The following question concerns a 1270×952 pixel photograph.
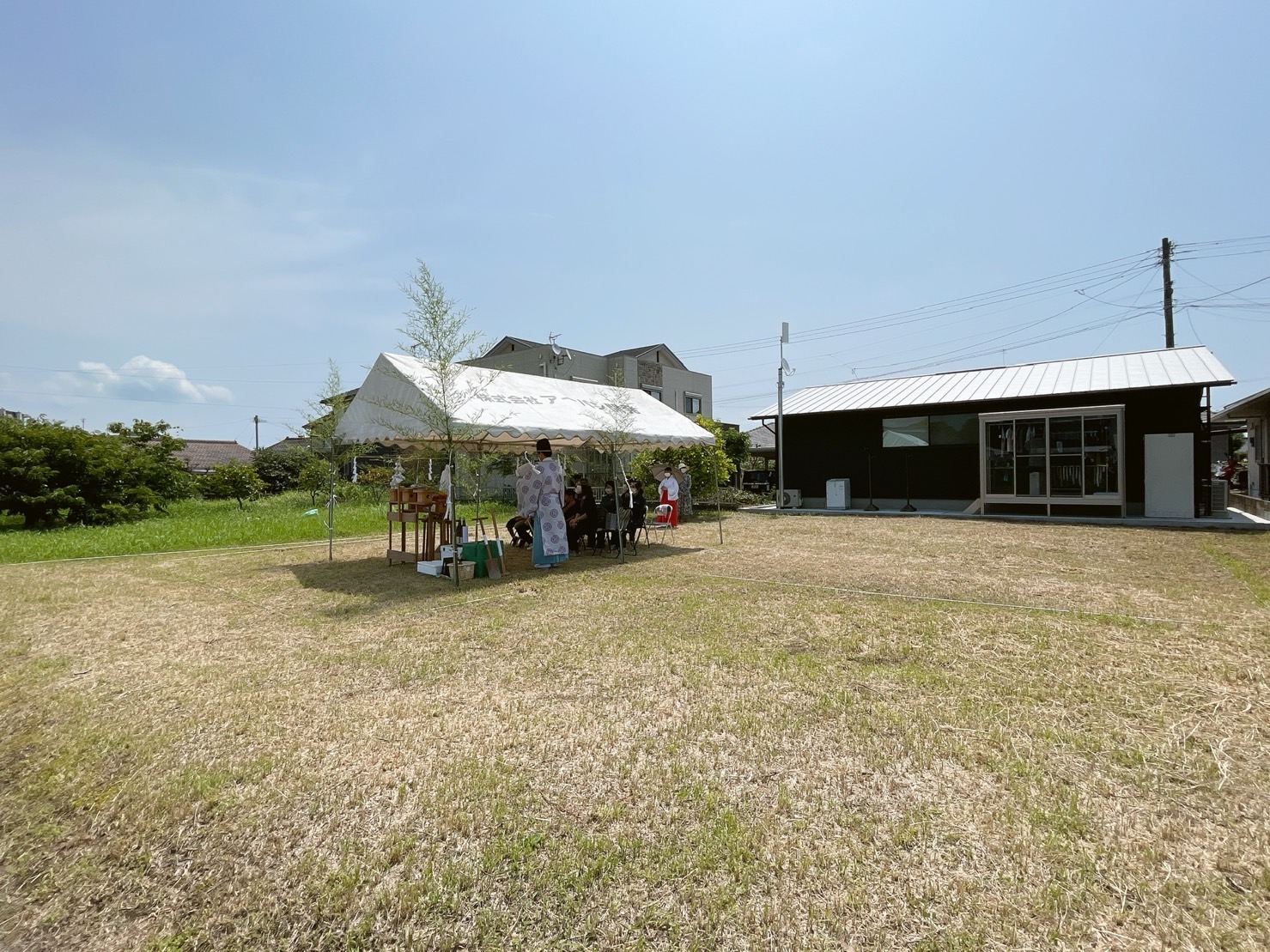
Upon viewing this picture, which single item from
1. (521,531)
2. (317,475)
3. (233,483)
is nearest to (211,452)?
(233,483)

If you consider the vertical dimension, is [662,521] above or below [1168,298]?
below

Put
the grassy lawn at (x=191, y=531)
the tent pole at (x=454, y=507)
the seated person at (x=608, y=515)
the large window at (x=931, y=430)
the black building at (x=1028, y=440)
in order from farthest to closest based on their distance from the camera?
the large window at (x=931, y=430)
the black building at (x=1028, y=440)
the grassy lawn at (x=191, y=531)
the seated person at (x=608, y=515)
the tent pole at (x=454, y=507)

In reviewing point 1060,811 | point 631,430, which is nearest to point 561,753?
point 1060,811

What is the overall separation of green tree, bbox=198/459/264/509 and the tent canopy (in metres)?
12.2

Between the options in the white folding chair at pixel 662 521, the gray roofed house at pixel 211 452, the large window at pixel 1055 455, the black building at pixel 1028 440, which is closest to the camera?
the white folding chair at pixel 662 521

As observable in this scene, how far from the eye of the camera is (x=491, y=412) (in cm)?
815

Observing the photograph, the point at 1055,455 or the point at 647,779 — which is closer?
the point at 647,779

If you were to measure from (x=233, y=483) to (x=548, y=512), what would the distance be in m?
15.2

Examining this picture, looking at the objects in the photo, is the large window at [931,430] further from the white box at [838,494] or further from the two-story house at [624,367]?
the two-story house at [624,367]

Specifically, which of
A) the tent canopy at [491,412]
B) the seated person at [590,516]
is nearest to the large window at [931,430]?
the tent canopy at [491,412]

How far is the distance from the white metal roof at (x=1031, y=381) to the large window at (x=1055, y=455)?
0.76 meters

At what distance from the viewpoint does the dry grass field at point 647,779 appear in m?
1.94

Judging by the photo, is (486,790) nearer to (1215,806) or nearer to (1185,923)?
(1185,923)

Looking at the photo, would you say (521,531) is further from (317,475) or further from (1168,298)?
(1168,298)
